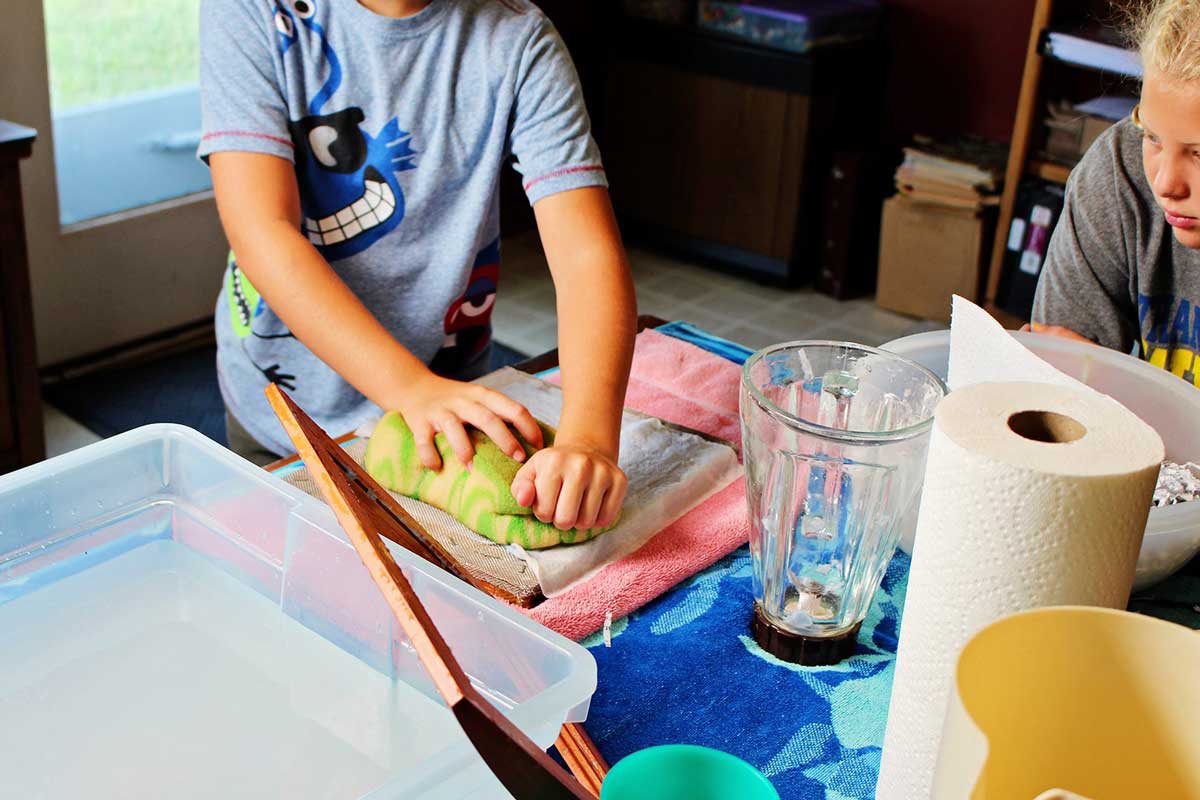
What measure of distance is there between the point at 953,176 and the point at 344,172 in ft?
6.97

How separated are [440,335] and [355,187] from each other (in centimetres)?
18

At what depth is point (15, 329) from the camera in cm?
192

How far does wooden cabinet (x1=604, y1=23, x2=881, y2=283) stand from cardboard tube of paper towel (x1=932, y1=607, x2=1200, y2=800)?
269 cm

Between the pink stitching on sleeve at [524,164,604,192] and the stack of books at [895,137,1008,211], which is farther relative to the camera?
the stack of books at [895,137,1008,211]

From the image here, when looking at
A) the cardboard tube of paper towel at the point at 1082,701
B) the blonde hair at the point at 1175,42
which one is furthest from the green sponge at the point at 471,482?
the blonde hair at the point at 1175,42

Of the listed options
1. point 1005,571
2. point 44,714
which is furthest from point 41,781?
point 1005,571

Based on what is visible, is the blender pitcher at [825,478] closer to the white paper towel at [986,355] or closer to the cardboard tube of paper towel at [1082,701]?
the white paper towel at [986,355]

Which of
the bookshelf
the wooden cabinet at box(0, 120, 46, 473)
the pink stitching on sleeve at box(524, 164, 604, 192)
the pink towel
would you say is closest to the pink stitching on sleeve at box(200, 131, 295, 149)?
the pink stitching on sleeve at box(524, 164, 604, 192)

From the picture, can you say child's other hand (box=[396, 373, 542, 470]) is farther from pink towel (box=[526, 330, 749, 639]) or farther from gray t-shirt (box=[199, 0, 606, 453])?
gray t-shirt (box=[199, 0, 606, 453])

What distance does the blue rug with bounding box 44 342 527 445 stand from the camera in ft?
7.79

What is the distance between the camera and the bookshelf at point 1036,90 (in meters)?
2.65

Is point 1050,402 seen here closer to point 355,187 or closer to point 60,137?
point 355,187

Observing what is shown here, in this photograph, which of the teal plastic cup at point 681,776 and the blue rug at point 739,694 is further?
the blue rug at point 739,694

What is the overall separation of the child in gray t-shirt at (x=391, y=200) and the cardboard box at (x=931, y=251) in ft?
6.36
